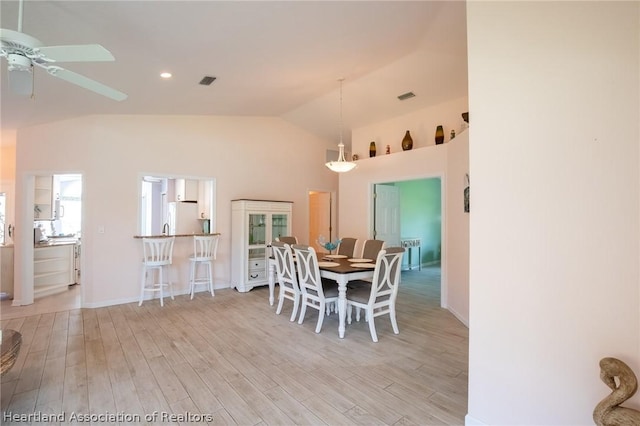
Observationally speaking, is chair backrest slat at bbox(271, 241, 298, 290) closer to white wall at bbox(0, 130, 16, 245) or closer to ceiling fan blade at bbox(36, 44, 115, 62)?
ceiling fan blade at bbox(36, 44, 115, 62)

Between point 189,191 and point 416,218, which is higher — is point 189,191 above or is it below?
above

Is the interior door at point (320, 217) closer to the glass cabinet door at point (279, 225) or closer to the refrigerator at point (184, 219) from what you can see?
the glass cabinet door at point (279, 225)

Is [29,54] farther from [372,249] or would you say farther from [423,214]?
[423,214]

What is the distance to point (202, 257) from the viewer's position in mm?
5016

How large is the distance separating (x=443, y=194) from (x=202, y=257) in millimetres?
3947

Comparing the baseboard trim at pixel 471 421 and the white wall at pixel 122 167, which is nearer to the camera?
the baseboard trim at pixel 471 421

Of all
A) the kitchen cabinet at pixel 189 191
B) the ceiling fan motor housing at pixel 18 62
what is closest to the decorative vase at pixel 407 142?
the kitchen cabinet at pixel 189 191

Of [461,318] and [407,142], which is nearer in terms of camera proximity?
[461,318]

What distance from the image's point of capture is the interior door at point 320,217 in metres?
7.10

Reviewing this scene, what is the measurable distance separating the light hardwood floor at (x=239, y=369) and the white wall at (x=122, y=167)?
0.78m

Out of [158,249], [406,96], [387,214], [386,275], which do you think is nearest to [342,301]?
[386,275]

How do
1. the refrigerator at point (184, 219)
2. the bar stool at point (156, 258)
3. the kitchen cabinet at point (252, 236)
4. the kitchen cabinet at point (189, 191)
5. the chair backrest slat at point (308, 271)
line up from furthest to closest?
1. the kitchen cabinet at point (189, 191)
2. the refrigerator at point (184, 219)
3. the kitchen cabinet at point (252, 236)
4. the bar stool at point (156, 258)
5. the chair backrest slat at point (308, 271)

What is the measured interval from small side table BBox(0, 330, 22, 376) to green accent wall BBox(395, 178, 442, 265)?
6.67m

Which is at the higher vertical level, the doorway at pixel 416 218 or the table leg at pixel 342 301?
the doorway at pixel 416 218
